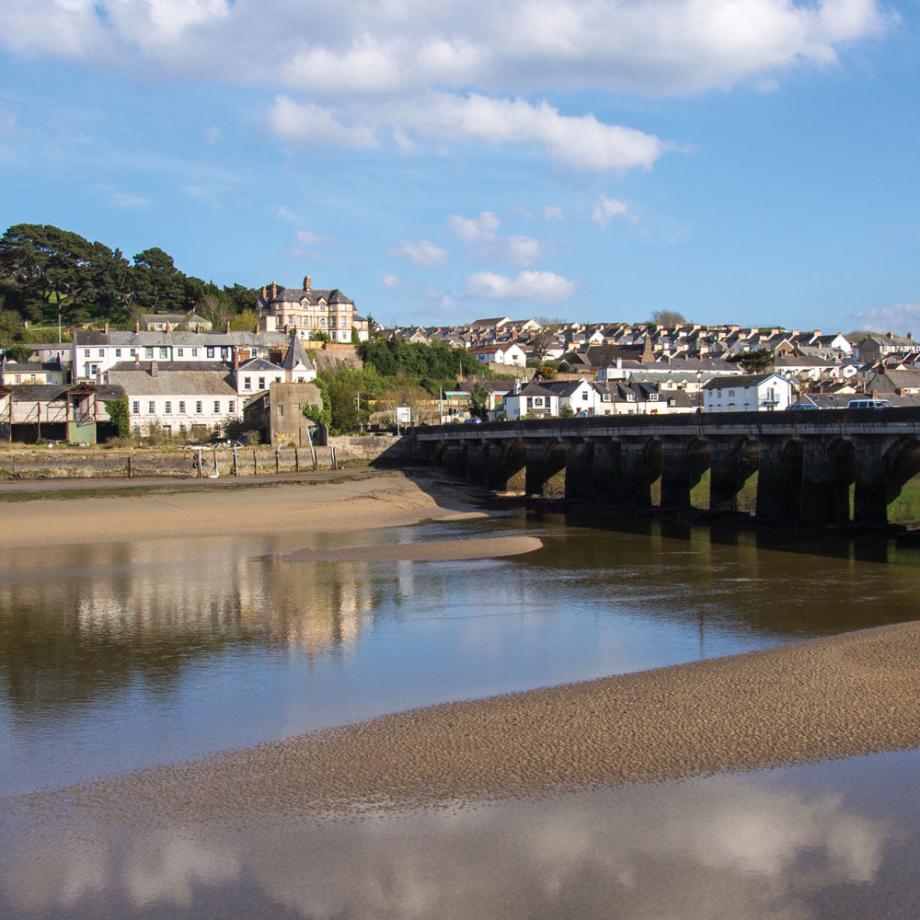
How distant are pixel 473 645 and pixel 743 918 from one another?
32.8 ft

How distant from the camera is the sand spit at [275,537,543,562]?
29.3 meters

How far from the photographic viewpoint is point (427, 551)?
3052 centimetres

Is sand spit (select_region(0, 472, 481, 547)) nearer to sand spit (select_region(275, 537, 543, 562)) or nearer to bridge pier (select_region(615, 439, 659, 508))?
sand spit (select_region(275, 537, 543, 562))

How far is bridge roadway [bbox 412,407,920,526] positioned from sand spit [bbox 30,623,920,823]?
17.3 m

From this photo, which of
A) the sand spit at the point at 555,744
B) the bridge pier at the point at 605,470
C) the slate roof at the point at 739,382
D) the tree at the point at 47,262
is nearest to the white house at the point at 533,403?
the slate roof at the point at 739,382

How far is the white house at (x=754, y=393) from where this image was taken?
68.8 m

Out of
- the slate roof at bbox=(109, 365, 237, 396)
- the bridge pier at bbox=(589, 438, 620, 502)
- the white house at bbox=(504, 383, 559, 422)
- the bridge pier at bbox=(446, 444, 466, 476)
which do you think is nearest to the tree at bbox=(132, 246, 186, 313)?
the slate roof at bbox=(109, 365, 237, 396)

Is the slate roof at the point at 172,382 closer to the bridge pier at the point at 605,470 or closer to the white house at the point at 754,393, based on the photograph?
the bridge pier at the point at 605,470

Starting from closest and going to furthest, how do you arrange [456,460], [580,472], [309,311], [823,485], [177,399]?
[823,485] < [580,472] < [456,460] < [177,399] < [309,311]

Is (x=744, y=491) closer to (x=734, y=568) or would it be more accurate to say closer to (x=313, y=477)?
(x=734, y=568)

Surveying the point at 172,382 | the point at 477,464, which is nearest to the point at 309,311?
the point at 172,382

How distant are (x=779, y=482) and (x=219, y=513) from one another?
65.0ft

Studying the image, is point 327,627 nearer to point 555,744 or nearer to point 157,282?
point 555,744

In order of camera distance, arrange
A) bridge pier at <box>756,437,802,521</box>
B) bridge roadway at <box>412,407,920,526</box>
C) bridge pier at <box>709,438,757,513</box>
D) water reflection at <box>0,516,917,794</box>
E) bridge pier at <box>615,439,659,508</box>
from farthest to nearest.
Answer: bridge pier at <box>615,439,659,508</box> < bridge pier at <box>709,438,757,513</box> < bridge pier at <box>756,437,802,521</box> < bridge roadway at <box>412,407,920,526</box> < water reflection at <box>0,516,917,794</box>
